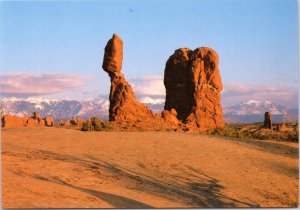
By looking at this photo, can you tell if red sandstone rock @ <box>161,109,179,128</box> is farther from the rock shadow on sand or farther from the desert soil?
the rock shadow on sand

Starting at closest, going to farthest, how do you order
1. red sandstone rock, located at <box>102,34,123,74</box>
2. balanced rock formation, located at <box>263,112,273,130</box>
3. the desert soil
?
1. the desert soil
2. red sandstone rock, located at <box>102,34,123,74</box>
3. balanced rock formation, located at <box>263,112,273,130</box>

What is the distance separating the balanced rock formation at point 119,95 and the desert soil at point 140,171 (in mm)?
6920

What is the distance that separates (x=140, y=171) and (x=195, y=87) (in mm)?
20007

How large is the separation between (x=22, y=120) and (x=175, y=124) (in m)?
10.4

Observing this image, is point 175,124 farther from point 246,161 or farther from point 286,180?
point 286,180

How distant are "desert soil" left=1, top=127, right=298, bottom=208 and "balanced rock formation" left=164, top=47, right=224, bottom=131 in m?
11.4

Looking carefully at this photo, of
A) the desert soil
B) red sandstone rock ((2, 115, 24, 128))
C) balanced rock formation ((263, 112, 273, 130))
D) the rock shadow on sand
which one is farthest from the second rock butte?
balanced rock formation ((263, 112, 273, 130))

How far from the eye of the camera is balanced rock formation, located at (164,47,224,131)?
33.0m

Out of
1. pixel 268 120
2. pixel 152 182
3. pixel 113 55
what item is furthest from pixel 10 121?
pixel 268 120

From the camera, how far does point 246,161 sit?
1698cm

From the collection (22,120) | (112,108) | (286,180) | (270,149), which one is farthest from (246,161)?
(22,120)

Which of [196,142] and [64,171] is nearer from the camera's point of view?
[64,171]

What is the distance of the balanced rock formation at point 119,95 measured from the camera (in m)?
28.5

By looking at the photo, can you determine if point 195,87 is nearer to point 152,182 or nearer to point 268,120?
point 268,120
